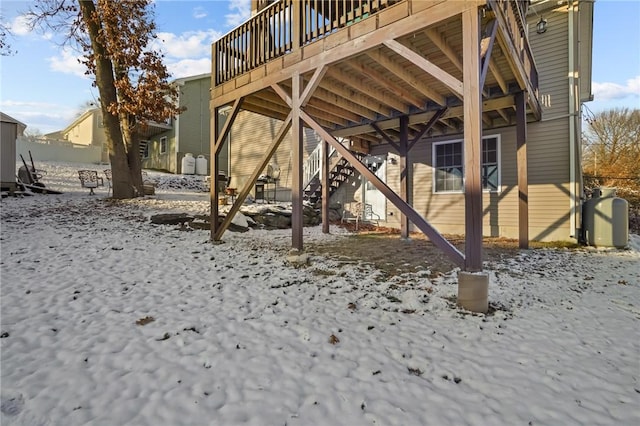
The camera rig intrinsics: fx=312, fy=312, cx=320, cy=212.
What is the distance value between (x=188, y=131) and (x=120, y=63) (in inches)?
381

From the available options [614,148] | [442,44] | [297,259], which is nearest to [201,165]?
[297,259]

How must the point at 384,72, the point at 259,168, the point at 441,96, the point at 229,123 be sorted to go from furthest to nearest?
the point at 441,96 < the point at 229,123 < the point at 259,168 < the point at 384,72

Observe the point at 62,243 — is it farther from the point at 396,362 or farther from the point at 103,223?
the point at 396,362

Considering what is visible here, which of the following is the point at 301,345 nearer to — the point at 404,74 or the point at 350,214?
the point at 404,74

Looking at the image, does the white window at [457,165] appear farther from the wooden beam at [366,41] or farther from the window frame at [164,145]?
the window frame at [164,145]

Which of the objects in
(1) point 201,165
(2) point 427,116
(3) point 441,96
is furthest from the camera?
(1) point 201,165

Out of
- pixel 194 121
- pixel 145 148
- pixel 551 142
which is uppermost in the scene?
pixel 194 121

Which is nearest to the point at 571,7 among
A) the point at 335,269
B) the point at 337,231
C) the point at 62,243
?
the point at 337,231

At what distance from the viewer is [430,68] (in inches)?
132

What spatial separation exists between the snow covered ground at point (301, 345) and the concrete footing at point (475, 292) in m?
0.14

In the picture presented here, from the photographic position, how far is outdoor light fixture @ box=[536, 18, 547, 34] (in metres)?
7.07

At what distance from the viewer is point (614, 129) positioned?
17312 mm

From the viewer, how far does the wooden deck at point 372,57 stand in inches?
140

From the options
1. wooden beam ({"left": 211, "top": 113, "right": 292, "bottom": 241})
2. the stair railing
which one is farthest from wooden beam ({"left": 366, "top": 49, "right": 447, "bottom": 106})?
the stair railing
